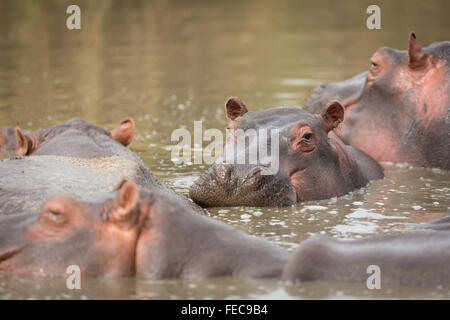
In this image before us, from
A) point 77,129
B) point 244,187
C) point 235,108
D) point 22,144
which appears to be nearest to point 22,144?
point 22,144

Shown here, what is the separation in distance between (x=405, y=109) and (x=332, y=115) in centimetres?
151

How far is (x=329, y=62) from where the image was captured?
16.9 metres

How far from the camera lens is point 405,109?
29.2 feet

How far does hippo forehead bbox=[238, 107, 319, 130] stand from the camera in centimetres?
743

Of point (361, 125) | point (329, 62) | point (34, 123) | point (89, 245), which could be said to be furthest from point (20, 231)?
point (329, 62)

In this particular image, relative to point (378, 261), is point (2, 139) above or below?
Result: below

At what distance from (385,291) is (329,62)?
41.5ft

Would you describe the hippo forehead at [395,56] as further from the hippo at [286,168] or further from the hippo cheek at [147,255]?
the hippo cheek at [147,255]

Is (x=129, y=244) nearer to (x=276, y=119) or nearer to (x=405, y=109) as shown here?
(x=276, y=119)

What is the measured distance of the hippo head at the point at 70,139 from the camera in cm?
786

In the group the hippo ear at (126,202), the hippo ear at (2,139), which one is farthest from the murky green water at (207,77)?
the hippo ear at (2,139)

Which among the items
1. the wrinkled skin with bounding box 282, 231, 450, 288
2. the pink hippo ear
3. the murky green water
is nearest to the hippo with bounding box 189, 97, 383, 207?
the murky green water
